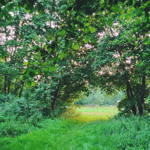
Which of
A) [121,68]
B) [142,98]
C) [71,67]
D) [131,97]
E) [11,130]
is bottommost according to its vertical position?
[11,130]

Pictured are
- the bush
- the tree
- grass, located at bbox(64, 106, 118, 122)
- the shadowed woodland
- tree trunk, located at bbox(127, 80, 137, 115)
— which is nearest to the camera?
the shadowed woodland

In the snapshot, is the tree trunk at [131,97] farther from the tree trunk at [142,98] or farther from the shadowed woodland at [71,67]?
the tree trunk at [142,98]

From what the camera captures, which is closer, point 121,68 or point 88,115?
point 121,68

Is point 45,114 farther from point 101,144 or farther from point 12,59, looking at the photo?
point 101,144

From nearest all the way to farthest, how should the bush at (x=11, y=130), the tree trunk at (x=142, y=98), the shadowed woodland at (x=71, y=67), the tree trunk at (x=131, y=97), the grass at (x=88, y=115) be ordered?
the shadowed woodland at (x=71, y=67) → the bush at (x=11, y=130) → the tree trunk at (x=131, y=97) → the tree trunk at (x=142, y=98) → the grass at (x=88, y=115)

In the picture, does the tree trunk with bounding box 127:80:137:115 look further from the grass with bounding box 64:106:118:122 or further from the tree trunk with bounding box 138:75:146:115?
the grass with bounding box 64:106:118:122

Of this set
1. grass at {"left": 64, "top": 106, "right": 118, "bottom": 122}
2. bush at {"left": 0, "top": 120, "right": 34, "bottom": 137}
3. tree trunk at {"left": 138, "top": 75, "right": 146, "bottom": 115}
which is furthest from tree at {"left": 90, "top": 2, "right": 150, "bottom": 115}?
bush at {"left": 0, "top": 120, "right": 34, "bottom": 137}

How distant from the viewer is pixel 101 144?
28.2ft

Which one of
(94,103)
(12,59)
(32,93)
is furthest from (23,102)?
(94,103)

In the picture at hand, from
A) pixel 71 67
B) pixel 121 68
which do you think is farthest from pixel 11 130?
pixel 71 67

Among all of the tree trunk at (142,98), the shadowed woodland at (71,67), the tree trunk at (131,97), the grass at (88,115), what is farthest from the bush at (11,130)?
the tree trunk at (142,98)

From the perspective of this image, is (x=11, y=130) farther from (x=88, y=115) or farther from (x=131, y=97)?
(x=88, y=115)

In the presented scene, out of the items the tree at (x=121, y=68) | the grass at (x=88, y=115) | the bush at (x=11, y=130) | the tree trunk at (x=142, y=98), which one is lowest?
the grass at (x=88, y=115)

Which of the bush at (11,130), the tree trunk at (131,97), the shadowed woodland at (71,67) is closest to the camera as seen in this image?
the shadowed woodland at (71,67)
